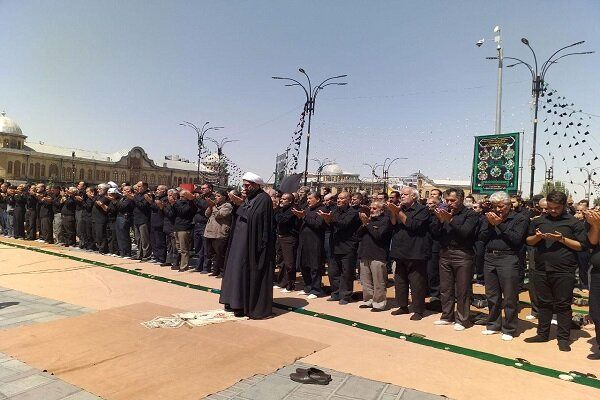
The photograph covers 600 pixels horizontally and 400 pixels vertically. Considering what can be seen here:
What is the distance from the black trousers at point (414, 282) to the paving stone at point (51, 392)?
4.76 meters

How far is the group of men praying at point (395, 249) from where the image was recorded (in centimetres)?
589

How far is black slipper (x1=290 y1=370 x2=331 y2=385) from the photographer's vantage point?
4.16m

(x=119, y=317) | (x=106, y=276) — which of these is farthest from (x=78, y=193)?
(x=119, y=317)

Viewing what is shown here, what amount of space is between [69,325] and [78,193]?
28.9ft

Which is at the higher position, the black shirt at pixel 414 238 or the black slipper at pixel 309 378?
the black shirt at pixel 414 238

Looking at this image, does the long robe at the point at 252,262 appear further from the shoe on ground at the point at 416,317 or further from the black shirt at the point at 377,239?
the shoe on ground at the point at 416,317

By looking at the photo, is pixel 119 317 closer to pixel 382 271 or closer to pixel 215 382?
pixel 215 382

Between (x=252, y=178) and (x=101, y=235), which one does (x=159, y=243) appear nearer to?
(x=101, y=235)

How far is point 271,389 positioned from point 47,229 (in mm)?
12539

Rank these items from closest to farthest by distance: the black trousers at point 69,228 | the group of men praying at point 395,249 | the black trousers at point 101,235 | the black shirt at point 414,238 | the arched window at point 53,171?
the group of men praying at point 395,249, the black shirt at point 414,238, the black trousers at point 101,235, the black trousers at point 69,228, the arched window at point 53,171

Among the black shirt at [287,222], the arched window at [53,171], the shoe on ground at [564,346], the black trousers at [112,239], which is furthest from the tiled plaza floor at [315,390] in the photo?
the arched window at [53,171]

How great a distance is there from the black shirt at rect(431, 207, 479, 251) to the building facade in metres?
43.5

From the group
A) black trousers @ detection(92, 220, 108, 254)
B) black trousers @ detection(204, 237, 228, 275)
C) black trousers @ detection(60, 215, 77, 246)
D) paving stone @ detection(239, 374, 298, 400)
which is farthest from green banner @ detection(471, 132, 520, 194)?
black trousers @ detection(60, 215, 77, 246)

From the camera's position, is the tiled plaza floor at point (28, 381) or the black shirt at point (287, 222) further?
the black shirt at point (287, 222)
